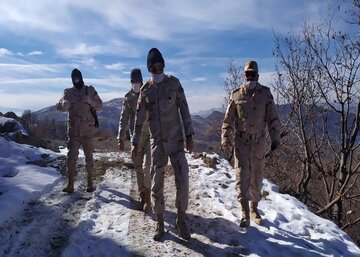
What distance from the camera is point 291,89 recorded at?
15336mm

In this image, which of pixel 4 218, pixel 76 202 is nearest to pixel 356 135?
pixel 76 202

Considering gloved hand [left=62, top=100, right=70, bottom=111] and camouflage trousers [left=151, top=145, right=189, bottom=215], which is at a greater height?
gloved hand [left=62, top=100, right=70, bottom=111]

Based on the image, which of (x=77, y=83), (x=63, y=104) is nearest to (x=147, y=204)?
(x=63, y=104)

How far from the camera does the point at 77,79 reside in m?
8.04

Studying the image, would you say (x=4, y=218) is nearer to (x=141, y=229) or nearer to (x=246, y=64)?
(x=141, y=229)

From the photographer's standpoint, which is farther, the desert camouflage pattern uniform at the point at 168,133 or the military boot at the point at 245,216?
the military boot at the point at 245,216

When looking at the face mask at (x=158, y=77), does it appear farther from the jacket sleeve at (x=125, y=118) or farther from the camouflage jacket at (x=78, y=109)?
the camouflage jacket at (x=78, y=109)

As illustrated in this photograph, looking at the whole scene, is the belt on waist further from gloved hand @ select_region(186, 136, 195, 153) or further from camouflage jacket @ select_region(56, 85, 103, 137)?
camouflage jacket @ select_region(56, 85, 103, 137)

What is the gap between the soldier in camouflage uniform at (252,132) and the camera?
5879mm

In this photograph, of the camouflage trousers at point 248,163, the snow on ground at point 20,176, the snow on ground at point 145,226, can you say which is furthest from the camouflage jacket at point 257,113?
the snow on ground at point 20,176

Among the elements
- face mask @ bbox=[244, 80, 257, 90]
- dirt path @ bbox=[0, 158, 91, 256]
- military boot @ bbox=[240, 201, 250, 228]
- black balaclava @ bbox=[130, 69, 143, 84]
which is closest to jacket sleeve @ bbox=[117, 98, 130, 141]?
black balaclava @ bbox=[130, 69, 143, 84]

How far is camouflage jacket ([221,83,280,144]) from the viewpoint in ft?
19.3

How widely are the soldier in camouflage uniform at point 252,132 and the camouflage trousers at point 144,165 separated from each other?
166 centimetres

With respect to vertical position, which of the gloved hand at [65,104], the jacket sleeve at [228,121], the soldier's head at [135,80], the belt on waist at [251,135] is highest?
the soldier's head at [135,80]
